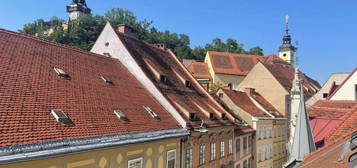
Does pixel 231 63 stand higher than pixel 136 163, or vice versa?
pixel 231 63

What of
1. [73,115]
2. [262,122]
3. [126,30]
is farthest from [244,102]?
[73,115]

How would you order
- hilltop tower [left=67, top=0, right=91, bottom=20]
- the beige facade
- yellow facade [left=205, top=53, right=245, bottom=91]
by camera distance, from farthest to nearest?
hilltop tower [left=67, top=0, right=91, bottom=20], yellow facade [left=205, top=53, right=245, bottom=91], the beige facade

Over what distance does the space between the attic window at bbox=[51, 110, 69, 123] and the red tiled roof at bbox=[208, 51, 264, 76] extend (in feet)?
148

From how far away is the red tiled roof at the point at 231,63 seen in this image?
180ft

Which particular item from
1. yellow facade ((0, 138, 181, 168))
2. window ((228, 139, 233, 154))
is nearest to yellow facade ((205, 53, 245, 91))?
window ((228, 139, 233, 154))

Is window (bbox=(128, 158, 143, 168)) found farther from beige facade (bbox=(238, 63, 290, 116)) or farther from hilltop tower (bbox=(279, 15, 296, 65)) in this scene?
hilltop tower (bbox=(279, 15, 296, 65))

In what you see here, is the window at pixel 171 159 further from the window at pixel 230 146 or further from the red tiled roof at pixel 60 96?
the window at pixel 230 146

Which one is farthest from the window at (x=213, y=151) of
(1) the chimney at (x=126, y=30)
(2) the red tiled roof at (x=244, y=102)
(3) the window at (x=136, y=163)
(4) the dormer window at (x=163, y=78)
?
(2) the red tiled roof at (x=244, y=102)

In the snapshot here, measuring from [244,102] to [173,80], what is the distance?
11.9m

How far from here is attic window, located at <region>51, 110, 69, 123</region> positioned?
395 inches

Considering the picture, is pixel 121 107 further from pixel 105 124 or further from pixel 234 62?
pixel 234 62

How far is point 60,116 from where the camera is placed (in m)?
10.1

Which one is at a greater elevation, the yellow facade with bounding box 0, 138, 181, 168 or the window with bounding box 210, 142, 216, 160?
the yellow facade with bounding box 0, 138, 181, 168

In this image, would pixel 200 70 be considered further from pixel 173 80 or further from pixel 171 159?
pixel 171 159
